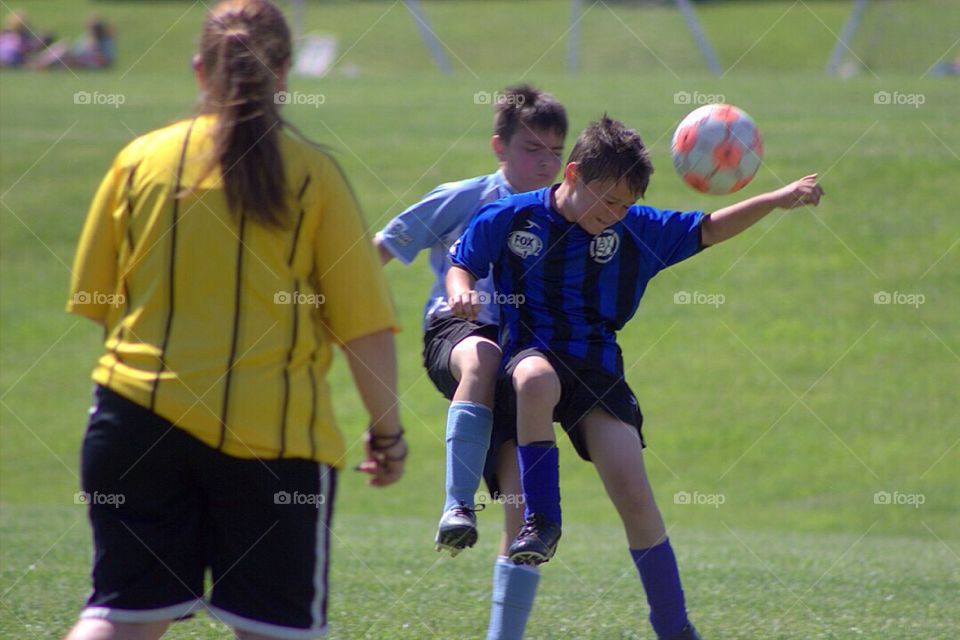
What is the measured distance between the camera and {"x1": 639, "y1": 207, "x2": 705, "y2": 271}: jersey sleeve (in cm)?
425

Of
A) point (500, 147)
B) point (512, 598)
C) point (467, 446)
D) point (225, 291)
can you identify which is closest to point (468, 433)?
point (467, 446)

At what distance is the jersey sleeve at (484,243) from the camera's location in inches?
166

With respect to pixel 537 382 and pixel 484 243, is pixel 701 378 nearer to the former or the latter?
pixel 484 243

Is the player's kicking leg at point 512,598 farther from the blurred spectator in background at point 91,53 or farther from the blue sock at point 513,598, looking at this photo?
the blurred spectator in background at point 91,53

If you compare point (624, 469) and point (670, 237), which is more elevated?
point (670, 237)

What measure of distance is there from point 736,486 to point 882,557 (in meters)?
4.82

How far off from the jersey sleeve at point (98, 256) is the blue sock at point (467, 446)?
57.7 inches

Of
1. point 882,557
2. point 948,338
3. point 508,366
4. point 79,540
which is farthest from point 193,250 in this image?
point 948,338

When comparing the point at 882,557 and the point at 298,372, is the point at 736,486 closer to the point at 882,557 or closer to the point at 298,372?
the point at 882,557

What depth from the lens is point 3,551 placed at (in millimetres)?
7148

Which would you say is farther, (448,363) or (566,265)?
(448,363)

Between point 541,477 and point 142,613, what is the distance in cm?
147

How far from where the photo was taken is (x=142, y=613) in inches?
110

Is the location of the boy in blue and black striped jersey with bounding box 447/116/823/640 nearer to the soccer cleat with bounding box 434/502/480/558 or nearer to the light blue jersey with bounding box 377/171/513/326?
the soccer cleat with bounding box 434/502/480/558
